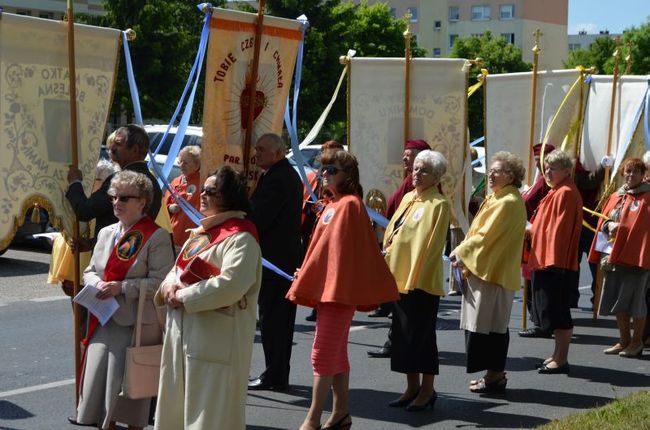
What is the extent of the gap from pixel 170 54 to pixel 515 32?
5891cm

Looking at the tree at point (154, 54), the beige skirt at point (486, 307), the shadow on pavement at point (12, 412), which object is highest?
the tree at point (154, 54)

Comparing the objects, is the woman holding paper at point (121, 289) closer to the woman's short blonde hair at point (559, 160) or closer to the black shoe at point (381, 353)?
the black shoe at point (381, 353)

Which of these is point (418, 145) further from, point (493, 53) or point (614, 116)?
point (493, 53)

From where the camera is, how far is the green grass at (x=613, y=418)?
23.1ft

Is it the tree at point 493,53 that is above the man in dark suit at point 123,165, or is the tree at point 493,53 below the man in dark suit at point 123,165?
above

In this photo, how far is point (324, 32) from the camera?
41.5m

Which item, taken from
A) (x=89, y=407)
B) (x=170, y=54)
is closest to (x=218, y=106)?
(x=89, y=407)

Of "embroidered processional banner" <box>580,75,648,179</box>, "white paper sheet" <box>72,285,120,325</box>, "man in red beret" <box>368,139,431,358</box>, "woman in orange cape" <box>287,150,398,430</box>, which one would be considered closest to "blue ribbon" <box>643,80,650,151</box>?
"embroidered processional banner" <box>580,75,648,179</box>

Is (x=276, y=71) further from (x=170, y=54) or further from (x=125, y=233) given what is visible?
(x=170, y=54)

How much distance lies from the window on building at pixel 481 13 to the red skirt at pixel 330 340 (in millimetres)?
85779

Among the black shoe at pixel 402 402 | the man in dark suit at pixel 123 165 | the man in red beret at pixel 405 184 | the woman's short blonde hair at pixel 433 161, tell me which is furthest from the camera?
the man in red beret at pixel 405 184

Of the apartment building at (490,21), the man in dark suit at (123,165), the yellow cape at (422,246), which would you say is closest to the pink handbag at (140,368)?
the man in dark suit at (123,165)

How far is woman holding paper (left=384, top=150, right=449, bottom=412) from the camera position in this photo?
7.72 m

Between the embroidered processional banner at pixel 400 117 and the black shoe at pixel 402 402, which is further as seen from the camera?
the embroidered processional banner at pixel 400 117
